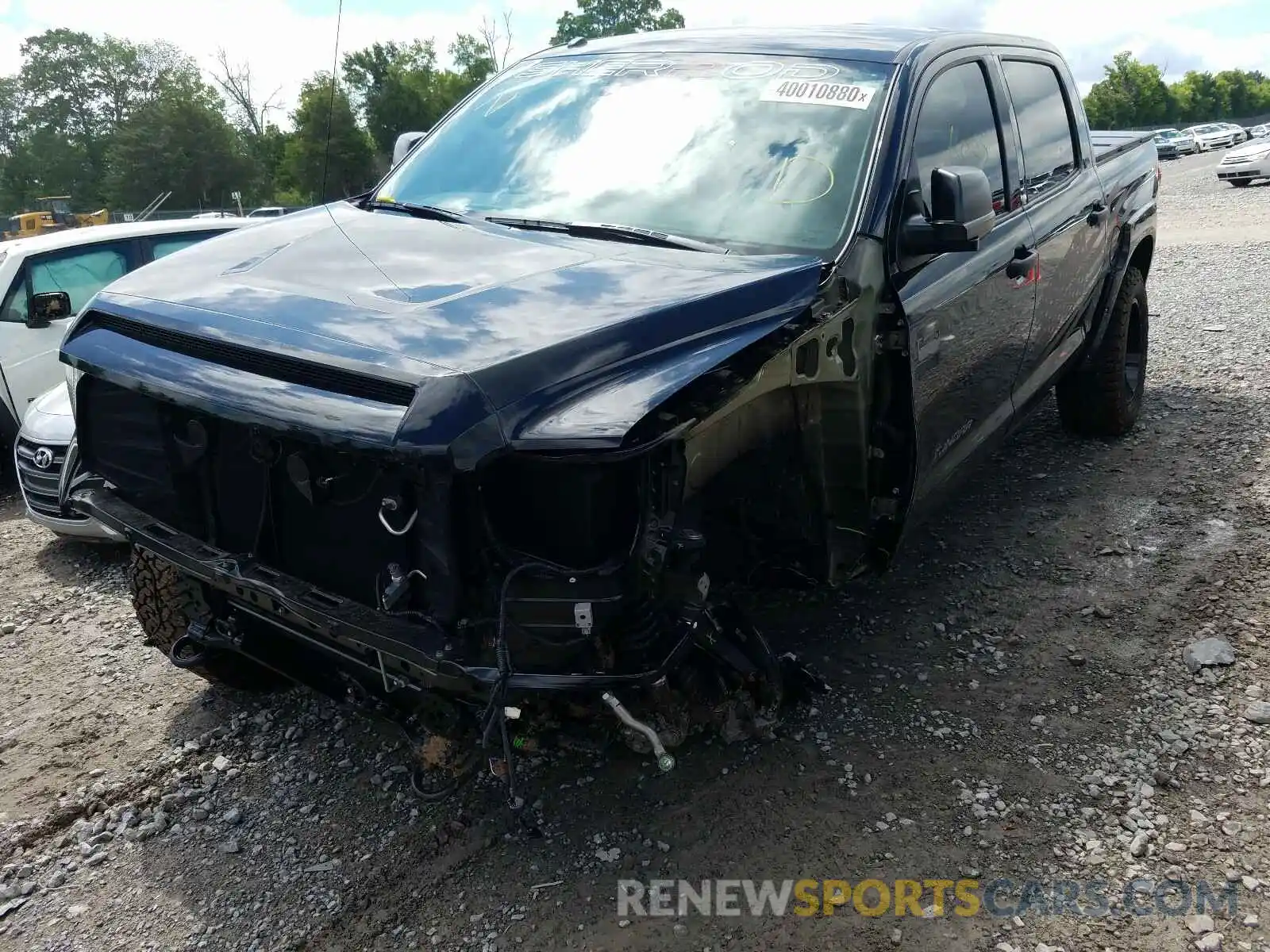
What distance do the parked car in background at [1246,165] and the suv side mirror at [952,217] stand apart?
78.2 feet

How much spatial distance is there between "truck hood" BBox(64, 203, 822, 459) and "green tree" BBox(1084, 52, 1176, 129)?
92.0m

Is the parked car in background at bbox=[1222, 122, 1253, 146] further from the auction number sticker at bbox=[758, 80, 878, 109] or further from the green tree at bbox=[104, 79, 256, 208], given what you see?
the auction number sticker at bbox=[758, 80, 878, 109]

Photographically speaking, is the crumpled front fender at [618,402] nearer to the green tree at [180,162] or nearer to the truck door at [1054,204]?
the truck door at [1054,204]

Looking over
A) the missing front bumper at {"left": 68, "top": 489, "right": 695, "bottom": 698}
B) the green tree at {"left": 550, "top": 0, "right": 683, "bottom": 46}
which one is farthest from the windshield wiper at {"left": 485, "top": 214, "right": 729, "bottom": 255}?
the green tree at {"left": 550, "top": 0, "right": 683, "bottom": 46}

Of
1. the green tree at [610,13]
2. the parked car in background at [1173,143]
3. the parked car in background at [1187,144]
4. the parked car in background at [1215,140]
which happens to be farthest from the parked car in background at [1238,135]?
the green tree at [610,13]

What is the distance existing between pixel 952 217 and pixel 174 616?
271cm

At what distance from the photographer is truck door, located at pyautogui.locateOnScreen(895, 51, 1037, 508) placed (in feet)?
10.5

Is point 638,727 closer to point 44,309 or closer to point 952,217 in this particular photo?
point 952,217

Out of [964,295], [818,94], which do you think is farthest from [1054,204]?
[818,94]

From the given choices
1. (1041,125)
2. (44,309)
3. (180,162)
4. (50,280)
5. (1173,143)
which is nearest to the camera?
(1041,125)

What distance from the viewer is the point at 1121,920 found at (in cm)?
250

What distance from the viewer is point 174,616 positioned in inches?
132

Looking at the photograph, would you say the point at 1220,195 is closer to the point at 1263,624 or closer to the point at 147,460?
the point at 1263,624

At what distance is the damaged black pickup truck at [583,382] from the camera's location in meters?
2.25
